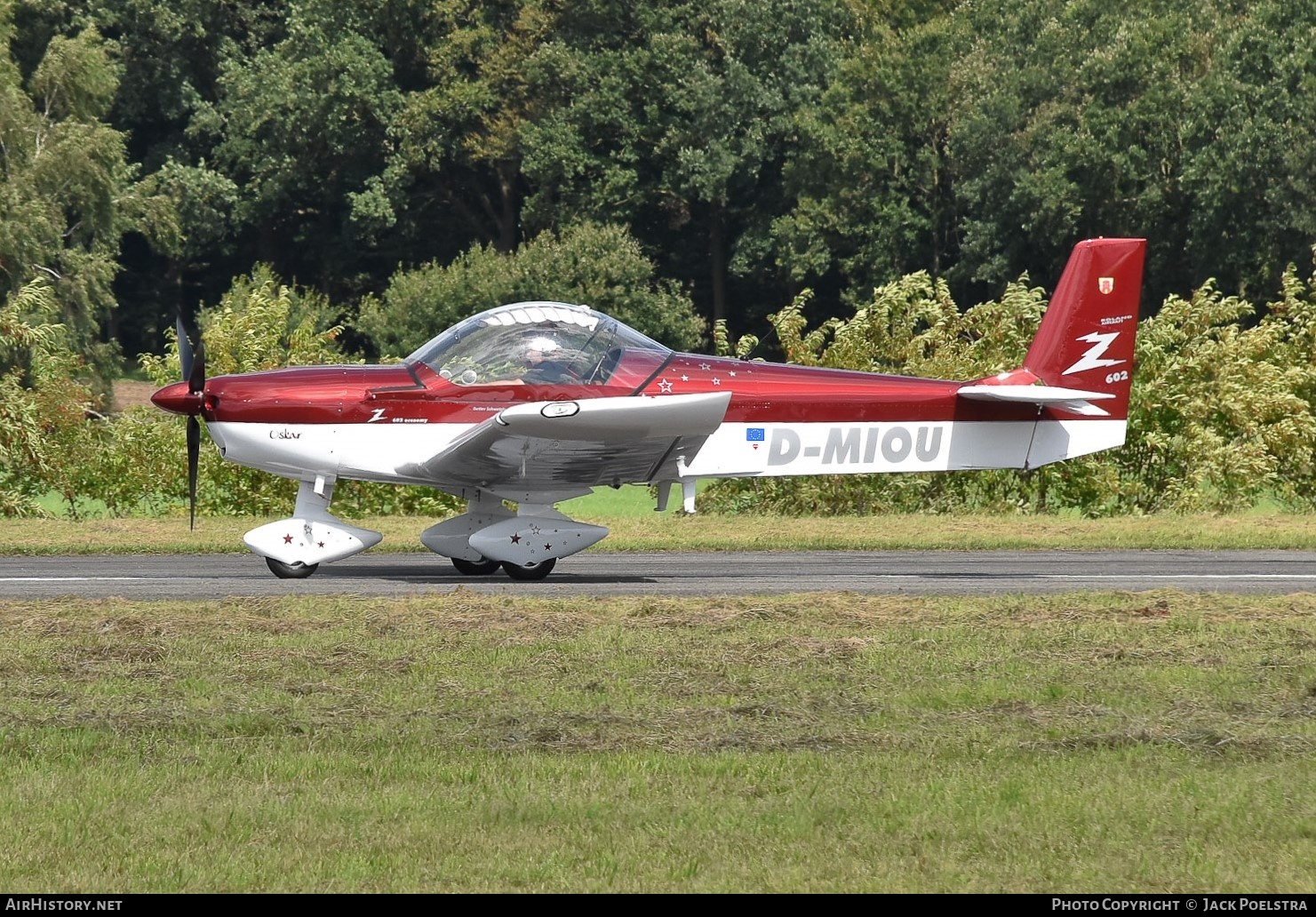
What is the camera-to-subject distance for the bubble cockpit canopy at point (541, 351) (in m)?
13.6

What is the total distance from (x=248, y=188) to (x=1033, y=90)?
2726 centimetres

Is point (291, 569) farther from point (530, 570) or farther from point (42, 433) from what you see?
point (42, 433)

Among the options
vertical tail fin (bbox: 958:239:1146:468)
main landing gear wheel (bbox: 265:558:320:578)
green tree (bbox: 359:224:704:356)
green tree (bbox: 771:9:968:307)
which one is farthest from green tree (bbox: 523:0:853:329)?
main landing gear wheel (bbox: 265:558:320:578)

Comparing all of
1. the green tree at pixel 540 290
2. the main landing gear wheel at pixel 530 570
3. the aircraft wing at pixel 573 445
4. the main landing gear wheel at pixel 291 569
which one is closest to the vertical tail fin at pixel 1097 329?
the aircraft wing at pixel 573 445

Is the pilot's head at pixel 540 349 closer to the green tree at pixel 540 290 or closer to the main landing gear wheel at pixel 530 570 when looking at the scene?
the main landing gear wheel at pixel 530 570

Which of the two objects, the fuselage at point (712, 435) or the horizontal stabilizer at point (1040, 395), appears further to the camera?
the horizontal stabilizer at point (1040, 395)

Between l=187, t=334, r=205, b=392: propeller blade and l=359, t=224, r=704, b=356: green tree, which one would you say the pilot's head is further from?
l=359, t=224, r=704, b=356: green tree

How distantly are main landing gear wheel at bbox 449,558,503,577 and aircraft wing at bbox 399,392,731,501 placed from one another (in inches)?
26.0

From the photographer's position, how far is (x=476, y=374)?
1382cm

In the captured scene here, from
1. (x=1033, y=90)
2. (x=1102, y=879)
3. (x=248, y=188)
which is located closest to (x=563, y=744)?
(x=1102, y=879)

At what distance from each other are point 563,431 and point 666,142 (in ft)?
146

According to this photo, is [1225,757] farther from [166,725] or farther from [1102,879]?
[166,725]

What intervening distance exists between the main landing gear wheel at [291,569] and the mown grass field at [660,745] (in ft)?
6.01

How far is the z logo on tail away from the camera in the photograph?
1497cm
